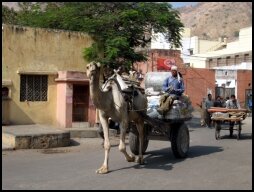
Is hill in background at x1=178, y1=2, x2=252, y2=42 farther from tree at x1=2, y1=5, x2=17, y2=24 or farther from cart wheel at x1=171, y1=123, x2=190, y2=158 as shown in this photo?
cart wheel at x1=171, y1=123, x2=190, y2=158

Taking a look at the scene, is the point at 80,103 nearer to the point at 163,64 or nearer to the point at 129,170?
the point at 129,170

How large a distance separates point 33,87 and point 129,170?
1005cm

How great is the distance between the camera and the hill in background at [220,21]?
388 ft

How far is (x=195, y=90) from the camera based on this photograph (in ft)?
131

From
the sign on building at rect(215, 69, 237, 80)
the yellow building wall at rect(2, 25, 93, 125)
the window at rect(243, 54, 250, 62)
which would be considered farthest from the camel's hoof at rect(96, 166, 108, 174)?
the window at rect(243, 54, 250, 62)

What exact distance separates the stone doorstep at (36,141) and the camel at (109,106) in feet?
14.8

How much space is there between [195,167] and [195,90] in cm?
3049

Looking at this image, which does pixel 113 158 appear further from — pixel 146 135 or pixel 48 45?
pixel 48 45

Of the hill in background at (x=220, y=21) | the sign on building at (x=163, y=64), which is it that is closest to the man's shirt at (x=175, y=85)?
the sign on building at (x=163, y=64)

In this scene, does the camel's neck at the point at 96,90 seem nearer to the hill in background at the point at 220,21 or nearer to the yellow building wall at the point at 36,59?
the yellow building wall at the point at 36,59

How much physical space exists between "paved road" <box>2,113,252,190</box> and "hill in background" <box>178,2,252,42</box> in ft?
341

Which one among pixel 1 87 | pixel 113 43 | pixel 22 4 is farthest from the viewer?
pixel 22 4

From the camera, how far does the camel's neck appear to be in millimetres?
8727

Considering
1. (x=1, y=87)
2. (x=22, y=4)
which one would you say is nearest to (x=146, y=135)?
(x=1, y=87)
